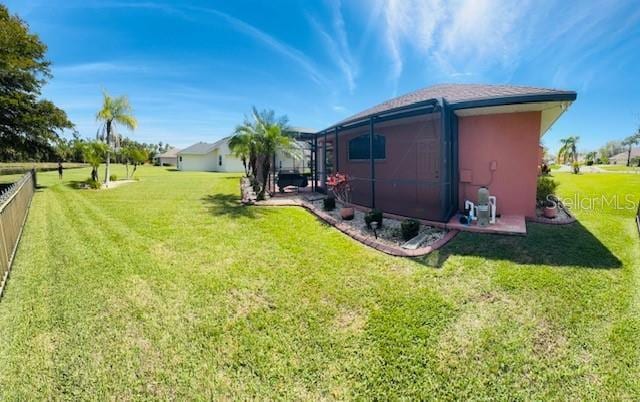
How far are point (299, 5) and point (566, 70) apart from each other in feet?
54.3

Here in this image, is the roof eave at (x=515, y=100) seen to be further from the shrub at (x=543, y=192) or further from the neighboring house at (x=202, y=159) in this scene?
the neighboring house at (x=202, y=159)

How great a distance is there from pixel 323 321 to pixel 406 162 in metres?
7.12

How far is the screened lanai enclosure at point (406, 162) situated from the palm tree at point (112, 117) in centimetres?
1608

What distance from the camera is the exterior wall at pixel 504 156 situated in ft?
23.7

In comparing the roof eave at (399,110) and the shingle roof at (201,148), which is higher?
the shingle roof at (201,148)

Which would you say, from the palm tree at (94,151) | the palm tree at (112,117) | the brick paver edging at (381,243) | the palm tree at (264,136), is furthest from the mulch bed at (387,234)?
the palm tree at (112,117)

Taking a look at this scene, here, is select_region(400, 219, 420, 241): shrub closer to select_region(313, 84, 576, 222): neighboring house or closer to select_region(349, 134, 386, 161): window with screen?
select_region(313, 84, 576, 222): neighboring house

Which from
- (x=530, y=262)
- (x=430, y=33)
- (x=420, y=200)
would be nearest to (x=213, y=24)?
(x=430, y=33)

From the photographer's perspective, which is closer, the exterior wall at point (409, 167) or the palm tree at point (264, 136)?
the exterior wall at point (409, 167)

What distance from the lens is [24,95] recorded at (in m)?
17.0

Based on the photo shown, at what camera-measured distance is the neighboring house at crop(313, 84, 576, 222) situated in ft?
22.4

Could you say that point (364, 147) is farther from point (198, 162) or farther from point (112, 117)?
point (198, 162)

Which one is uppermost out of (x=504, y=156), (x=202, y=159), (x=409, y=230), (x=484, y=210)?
(x=202, y=159)

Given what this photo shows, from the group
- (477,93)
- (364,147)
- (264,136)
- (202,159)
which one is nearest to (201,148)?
(202,159)
